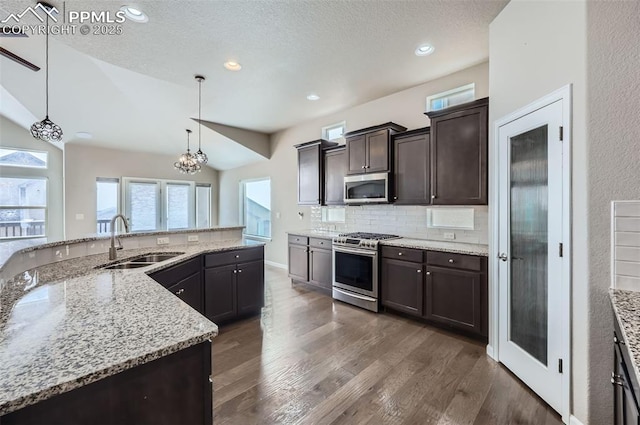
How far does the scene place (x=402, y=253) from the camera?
3297 millimetres

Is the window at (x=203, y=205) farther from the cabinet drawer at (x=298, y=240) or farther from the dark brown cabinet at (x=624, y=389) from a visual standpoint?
the dark brown cabinet at (x=624, y=389)

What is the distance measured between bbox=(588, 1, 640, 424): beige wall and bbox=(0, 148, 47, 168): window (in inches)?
357

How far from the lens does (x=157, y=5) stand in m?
2.23

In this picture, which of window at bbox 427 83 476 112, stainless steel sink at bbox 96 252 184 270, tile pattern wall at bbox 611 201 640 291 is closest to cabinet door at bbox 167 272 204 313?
stainless steel sink at bbox 96 252 184 270

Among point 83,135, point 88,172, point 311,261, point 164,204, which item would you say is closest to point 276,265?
point 311,261

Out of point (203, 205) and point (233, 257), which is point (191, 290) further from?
point (203, 205)

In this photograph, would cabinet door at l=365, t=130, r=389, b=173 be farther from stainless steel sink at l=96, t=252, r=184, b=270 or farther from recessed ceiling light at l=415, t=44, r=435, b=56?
stainless steel sink at l=96, t=252, r=184, b=270

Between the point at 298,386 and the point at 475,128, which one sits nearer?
the point at 298,386

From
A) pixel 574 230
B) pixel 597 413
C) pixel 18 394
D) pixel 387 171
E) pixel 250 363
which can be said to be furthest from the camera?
pixel 387 171

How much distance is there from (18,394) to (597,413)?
2558mm

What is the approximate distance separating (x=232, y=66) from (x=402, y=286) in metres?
3.27

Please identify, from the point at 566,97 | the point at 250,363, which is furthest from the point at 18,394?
the point at 566,97

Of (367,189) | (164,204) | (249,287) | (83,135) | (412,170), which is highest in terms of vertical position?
(83,135)

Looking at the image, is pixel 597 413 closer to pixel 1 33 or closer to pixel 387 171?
pixel 387 171
